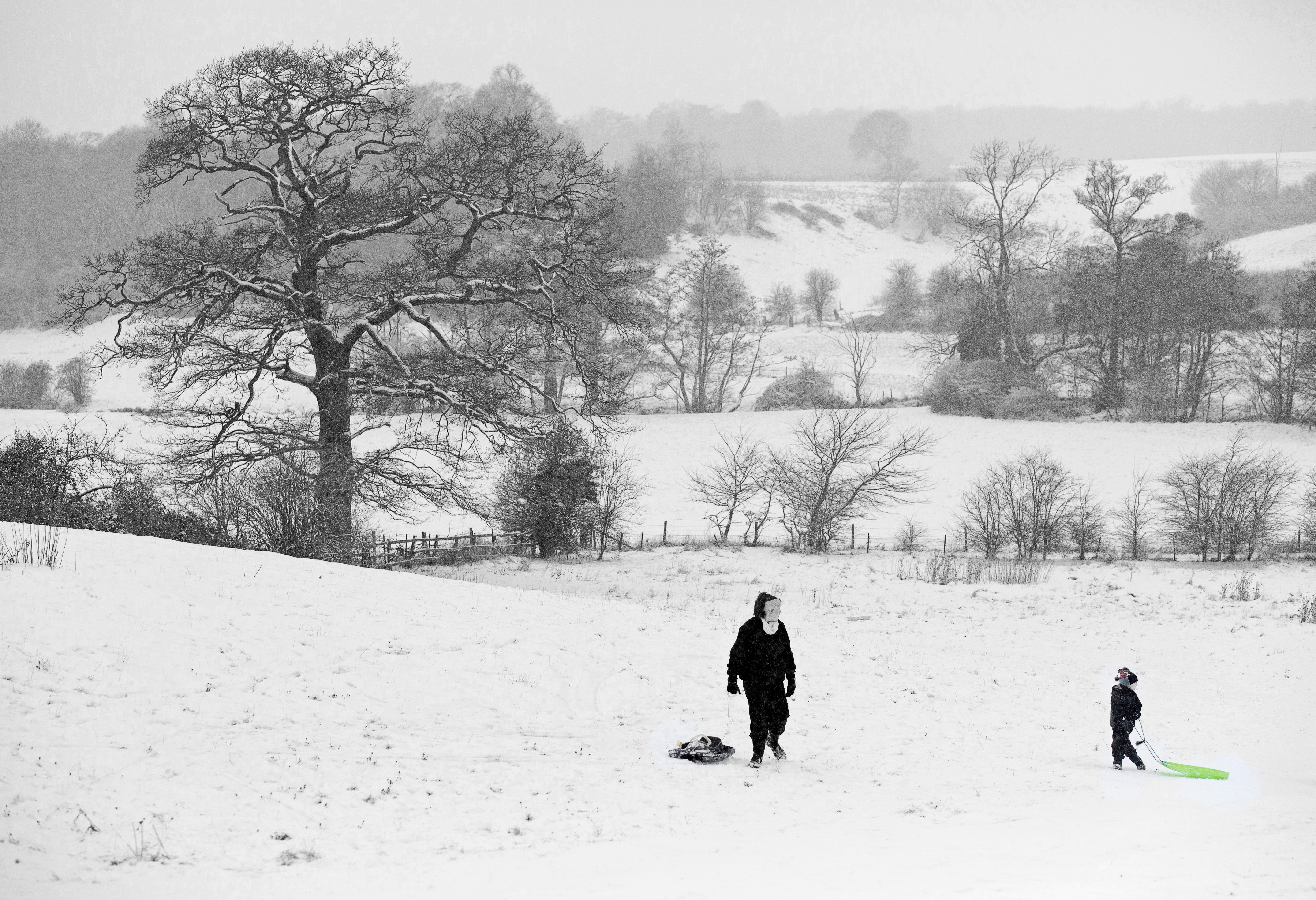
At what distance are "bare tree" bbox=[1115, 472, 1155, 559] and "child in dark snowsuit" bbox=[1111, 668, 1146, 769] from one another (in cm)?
2190

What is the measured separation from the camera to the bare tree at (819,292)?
235 feet

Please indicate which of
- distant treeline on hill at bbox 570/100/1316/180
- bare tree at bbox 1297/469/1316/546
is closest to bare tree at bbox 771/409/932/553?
bare tree at bbox 1297/469/1316/546

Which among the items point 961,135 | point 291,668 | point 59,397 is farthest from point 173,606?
point 961,135

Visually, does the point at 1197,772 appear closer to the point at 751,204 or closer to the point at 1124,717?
the point at 1124,717

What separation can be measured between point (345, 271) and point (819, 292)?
2124 inches

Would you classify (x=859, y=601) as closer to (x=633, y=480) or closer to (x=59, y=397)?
(x=633, y=480)

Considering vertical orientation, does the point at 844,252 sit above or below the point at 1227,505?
above

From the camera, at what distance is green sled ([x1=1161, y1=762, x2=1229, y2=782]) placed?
10359 mm

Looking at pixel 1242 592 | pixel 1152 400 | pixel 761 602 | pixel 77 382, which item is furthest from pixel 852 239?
pixel 761 602

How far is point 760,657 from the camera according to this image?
10133mm

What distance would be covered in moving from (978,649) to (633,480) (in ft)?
69.3

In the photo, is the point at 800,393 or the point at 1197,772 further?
the point at 800,393

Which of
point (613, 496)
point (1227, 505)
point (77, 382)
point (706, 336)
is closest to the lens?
point (1227, 505)

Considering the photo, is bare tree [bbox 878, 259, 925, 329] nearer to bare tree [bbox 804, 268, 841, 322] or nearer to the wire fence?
bare tree [bbox 804, 268, 841, 322]
